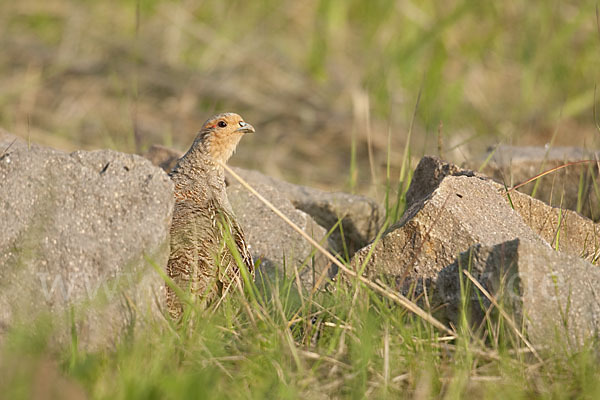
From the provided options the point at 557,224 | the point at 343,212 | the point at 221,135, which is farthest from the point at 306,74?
the point at 557,224

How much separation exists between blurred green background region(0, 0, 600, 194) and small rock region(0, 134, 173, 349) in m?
4.21

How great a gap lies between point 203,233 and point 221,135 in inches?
35.9

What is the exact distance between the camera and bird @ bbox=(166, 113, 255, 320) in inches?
120

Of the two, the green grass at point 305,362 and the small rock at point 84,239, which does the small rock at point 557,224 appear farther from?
the small rock at point 84,239

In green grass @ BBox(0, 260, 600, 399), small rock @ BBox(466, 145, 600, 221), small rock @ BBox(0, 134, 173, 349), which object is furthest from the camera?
small rock @ BBox(466, 145, 600, 221)

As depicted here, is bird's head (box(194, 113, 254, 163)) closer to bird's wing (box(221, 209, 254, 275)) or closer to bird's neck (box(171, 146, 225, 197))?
bird's neck (box(171, 146, 225, 197))

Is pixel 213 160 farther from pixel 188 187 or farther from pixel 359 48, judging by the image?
pixel 359 48

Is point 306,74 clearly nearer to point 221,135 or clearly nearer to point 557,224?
point 221,135

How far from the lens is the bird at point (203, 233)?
304cm

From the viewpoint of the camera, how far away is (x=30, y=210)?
8.91ft

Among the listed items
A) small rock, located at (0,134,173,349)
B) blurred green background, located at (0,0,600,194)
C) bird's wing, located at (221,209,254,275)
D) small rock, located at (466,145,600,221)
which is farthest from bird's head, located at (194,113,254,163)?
blurred green background, located at (0,0,600,194)

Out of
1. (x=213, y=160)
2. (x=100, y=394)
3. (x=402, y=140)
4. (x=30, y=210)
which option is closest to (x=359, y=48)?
(x=402, y=140)

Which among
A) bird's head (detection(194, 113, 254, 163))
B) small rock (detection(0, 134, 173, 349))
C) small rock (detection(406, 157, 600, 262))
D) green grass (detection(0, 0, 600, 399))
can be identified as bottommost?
small rock (detection(0, 134, 173, 349))

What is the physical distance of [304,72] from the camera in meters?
8.86
